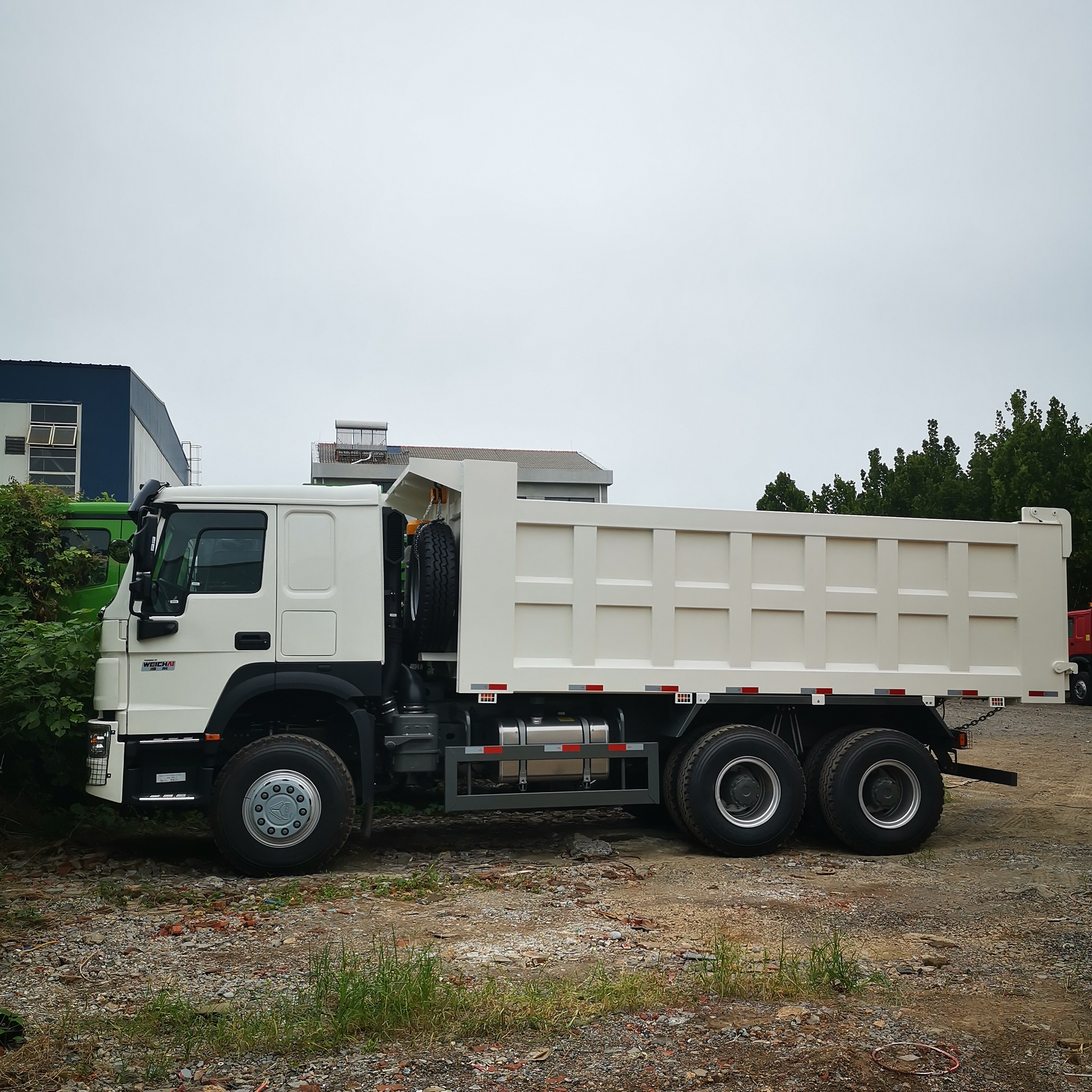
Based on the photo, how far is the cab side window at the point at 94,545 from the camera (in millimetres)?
11305

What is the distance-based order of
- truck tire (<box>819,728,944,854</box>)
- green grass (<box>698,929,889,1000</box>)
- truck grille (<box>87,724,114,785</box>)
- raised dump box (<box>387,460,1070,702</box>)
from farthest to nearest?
truck tire (<box>819,728,944,854</box>)
raised dump box (<box>387,460,1070,702</box>)
truck grille (<box>87,724,114,785</box>)
green grass (<box>698,929,889,1000</box>)

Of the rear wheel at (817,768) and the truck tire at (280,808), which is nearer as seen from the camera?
the truck tire at (280,808)

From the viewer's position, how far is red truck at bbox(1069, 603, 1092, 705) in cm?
2675

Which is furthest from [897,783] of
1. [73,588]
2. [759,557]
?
[73,588]

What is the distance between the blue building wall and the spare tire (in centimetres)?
1726

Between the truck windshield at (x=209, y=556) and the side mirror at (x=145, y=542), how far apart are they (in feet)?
0.24

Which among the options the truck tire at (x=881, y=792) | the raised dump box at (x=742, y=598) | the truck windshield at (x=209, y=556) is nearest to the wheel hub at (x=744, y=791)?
the truck tire at (x=881, y=792)

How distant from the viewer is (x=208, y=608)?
8.23m

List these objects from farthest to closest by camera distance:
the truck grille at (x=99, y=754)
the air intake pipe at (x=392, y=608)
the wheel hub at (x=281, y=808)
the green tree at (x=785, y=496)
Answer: the green tree at (x=785, y=496), the air intake pipe at (x=392, y=608), the wheel hub at (x=281, y=808), the truck grille at (x=99, y=754)

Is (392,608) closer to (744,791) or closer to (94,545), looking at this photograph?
(744,791)

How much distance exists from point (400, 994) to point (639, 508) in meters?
4.71

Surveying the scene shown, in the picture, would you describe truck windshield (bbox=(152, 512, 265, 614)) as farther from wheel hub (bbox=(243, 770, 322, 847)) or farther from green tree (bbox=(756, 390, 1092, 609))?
green tree (bbox=(756, 390, 1092, 609))

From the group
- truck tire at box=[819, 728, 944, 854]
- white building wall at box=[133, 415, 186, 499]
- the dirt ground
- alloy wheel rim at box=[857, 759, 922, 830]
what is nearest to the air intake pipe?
the dirt ground

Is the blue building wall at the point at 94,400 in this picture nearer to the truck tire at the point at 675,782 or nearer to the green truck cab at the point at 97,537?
the green truck cab at the point at 97,537
